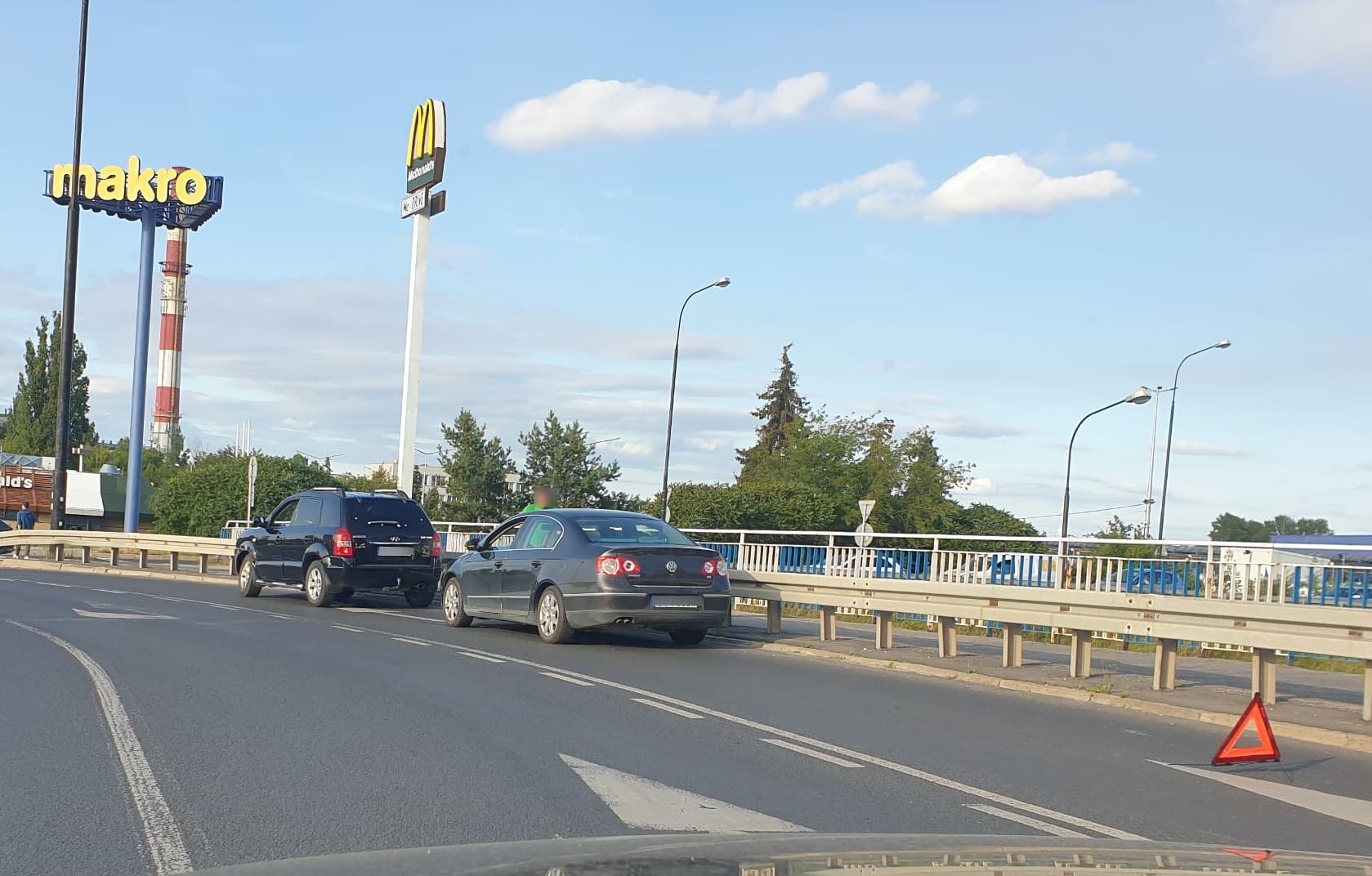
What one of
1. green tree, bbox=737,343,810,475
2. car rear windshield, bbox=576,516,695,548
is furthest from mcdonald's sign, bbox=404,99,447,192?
green tree, bbox=737,343,810,475

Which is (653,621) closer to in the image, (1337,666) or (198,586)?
(1337,666)

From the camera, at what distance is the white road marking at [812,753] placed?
26.0 ft

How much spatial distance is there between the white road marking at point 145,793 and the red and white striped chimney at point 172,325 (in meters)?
92.7

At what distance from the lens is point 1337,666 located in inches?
703

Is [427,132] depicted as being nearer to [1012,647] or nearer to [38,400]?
[1012,647]

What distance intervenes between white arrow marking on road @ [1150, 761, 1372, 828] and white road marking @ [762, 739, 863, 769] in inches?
80.9

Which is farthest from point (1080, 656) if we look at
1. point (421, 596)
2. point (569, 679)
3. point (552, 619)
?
point (421, 596)

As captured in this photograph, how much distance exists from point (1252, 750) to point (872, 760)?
239cm

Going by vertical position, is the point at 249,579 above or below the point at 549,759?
below

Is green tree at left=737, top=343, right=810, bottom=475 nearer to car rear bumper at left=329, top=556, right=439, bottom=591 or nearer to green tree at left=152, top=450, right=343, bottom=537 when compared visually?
green tree at left=152, top=450, right=343, bottom=537

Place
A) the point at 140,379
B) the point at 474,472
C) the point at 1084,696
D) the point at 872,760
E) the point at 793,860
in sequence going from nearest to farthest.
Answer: the point at 793,860, the point at 872,760, the point at 1084,696, the point at 140,379, the point at 474,472

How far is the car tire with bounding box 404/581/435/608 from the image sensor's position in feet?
68.2

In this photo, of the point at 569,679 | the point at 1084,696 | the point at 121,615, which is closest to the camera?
the point at 1084,696

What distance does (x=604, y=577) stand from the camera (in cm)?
1409
